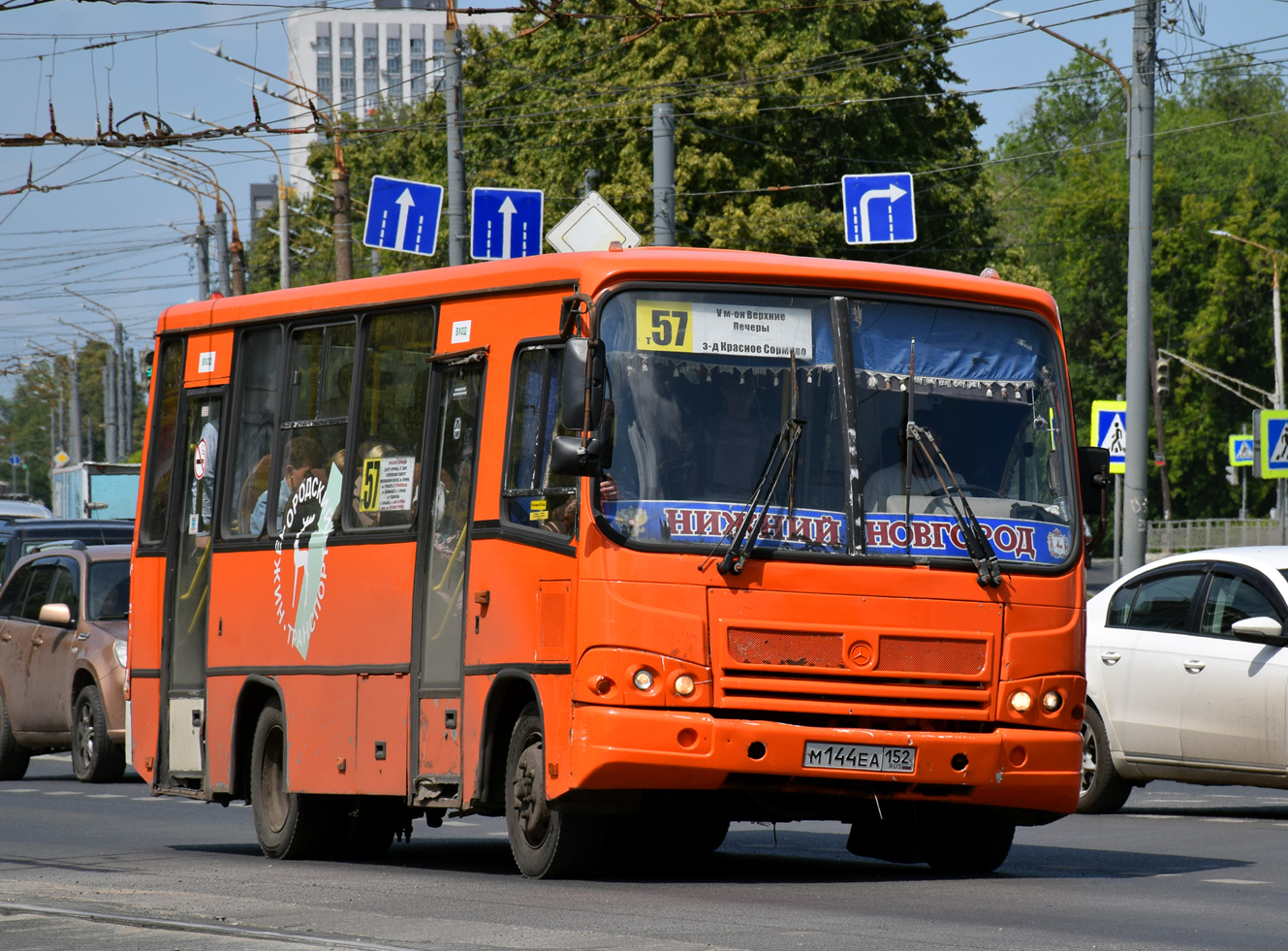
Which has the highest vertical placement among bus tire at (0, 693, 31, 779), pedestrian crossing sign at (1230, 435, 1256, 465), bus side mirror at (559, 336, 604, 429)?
pedestrian crossing sign at (1230, 435, 1256, 465)

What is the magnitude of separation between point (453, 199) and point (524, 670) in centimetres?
1963

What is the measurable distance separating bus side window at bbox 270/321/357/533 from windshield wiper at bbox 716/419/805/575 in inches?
121

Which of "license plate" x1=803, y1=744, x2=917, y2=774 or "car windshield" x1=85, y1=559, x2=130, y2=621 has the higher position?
"car windshield" x1=85, y1=559, x2=130, y2=621

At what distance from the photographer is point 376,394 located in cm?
1209

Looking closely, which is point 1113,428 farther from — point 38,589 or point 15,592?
point 15,592

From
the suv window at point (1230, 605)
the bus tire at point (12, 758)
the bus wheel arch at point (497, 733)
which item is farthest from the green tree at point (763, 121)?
the bus wheel arch at point (497, 733)

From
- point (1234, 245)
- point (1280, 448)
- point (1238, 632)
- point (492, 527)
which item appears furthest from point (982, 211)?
point (492, 527)

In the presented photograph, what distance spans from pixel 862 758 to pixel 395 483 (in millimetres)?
3133

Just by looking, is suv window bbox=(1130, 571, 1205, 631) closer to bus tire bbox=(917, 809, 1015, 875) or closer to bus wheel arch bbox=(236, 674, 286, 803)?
bus tire bbox=(917, 809, 1015, 875)

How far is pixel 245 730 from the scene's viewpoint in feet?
42.9

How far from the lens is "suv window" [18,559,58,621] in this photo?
21.2m

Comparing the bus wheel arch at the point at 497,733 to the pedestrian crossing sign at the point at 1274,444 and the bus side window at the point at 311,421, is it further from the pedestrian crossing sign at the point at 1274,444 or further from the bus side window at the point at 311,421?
the pedestrian crossing sign at the point at 1274,444

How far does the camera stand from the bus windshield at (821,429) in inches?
395

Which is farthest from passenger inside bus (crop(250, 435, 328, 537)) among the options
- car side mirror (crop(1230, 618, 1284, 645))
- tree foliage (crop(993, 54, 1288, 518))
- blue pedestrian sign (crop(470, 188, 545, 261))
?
tree foliage (crop(993, 54, 1288, 518))
